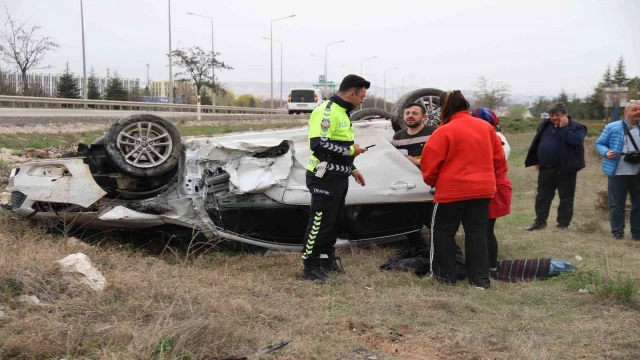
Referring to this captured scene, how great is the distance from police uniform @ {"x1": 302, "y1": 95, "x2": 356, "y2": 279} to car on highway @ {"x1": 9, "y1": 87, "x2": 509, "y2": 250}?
1.46ft

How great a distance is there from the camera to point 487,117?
15.6 ft

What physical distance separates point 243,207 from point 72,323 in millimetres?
2066

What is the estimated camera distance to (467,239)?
14.2ft

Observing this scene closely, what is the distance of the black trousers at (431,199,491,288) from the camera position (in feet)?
13.9

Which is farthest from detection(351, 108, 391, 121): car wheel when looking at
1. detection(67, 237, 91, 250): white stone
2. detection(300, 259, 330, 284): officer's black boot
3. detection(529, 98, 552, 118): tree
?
detection(529, 98, 552, 118): tree

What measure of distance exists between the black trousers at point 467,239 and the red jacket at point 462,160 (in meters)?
0.11

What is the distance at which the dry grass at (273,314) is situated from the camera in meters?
2.55

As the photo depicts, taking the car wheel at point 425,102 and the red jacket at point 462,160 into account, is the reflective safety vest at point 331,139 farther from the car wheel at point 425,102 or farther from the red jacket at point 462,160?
the car wheel at point 425,102

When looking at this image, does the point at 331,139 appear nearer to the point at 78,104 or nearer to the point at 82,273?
the point at 82,273

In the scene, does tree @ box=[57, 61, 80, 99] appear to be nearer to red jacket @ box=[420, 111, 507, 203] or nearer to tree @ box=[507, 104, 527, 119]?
red jacket @ box=[420, 111, 507, 203]

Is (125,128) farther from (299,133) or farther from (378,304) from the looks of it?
(378,304)

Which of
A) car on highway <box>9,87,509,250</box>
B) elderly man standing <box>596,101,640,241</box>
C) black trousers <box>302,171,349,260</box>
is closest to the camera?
black trousers <box>302,171,349,260</box>

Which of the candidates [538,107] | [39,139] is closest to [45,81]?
[39,139]

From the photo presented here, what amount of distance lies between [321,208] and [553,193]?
3.80m
